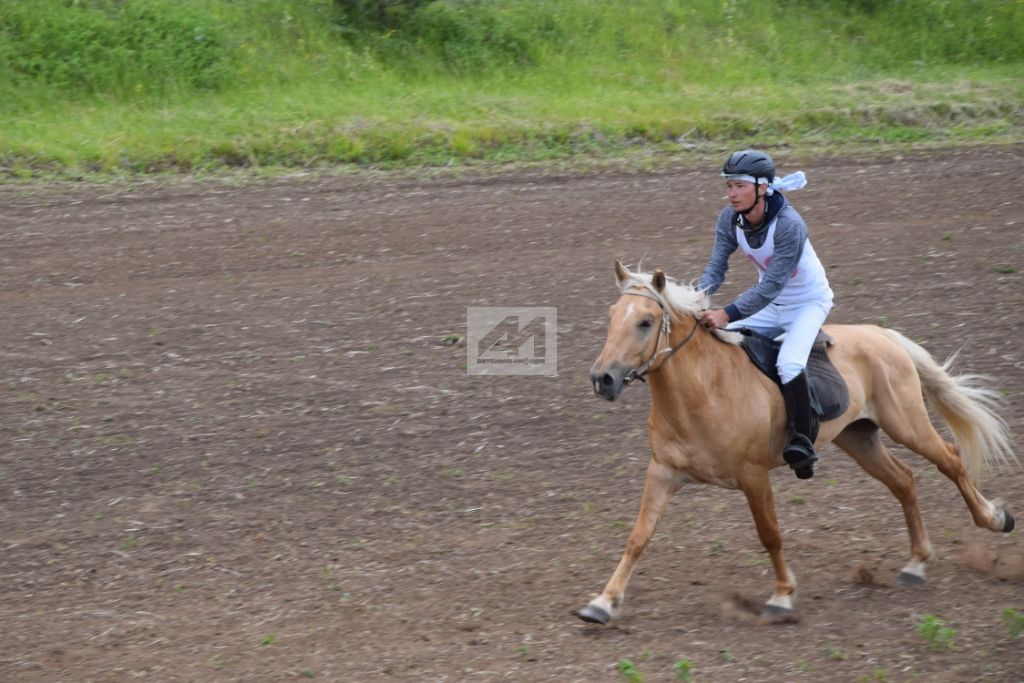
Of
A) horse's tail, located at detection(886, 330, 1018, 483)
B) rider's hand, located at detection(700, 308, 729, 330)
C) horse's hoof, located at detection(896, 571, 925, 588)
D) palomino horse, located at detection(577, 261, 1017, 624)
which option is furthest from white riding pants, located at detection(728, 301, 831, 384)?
horse's hoof, located at detection(896, 571, 925, 588)

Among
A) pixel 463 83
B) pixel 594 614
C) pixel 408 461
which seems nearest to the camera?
pixel 594 614

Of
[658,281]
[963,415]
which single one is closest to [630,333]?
[658,281]

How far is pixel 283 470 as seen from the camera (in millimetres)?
8000

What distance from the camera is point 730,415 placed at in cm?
608

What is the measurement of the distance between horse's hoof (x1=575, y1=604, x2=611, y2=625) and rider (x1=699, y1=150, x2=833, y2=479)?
1.26 m

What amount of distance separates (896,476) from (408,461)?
312 centimetres

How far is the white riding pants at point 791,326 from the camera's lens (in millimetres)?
6311

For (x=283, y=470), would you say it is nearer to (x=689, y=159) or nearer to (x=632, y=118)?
(x=689, y=159)

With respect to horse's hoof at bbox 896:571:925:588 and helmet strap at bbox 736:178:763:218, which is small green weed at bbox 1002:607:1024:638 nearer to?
horse's hoof at bbox 896:571:925:588

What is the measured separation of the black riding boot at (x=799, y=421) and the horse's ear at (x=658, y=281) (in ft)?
2.97

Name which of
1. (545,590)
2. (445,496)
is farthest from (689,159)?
(545,590)

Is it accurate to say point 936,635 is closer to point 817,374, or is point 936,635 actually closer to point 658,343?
point 817,374

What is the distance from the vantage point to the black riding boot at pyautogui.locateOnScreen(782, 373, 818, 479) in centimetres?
628

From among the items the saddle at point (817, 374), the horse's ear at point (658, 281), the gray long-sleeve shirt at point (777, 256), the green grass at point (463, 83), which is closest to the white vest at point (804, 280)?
the gray long-sleeve shirt at point (777, 256)
